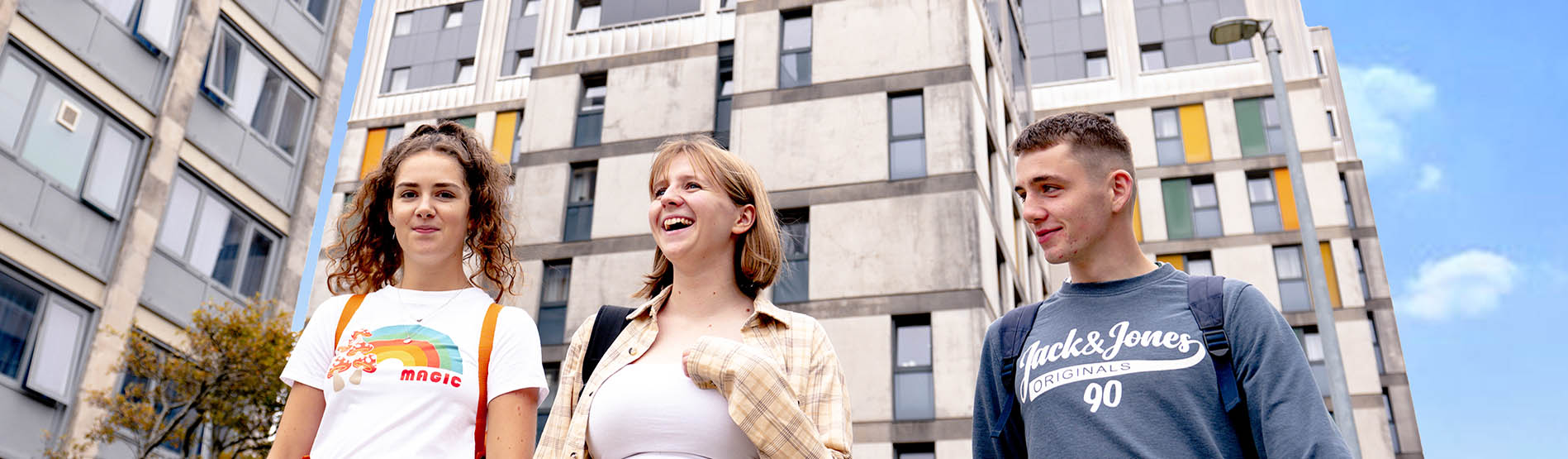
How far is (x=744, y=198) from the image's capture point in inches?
151

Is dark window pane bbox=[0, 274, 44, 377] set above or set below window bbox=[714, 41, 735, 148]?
below

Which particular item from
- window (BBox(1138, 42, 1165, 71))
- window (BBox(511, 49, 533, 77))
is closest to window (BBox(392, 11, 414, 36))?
window (BBox(511, 49, 533, 77))

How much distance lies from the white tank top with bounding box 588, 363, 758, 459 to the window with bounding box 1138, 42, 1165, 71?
38.6 m

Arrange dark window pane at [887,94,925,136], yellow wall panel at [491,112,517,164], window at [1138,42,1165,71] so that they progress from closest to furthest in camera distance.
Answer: dark window pane at [887,94,925,136]
yellow wall panel at [491,112,517,164]
window at [1138,42,1165,71]

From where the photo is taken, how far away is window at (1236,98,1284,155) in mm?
36812

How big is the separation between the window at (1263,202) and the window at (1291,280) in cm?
77

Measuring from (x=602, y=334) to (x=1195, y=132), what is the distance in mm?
36866

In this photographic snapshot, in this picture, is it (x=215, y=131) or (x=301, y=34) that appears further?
(x=301, y=34)

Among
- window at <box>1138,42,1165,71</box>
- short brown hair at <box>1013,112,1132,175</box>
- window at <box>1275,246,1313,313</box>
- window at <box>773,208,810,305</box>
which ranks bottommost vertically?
short brown hair at <box>1013,112,1132,175</box>

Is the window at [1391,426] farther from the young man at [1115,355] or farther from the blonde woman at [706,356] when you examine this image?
the blonde woman at [706,356]

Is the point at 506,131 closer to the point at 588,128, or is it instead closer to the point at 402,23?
the point at 402,23

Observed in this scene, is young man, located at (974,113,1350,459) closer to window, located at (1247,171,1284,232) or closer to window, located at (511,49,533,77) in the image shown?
window, located at (1247,171,1284,232)

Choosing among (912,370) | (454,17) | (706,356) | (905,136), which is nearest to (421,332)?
(706,356)

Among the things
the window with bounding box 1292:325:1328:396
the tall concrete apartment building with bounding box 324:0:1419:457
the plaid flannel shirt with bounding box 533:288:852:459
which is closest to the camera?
the plaid flannel shirt with bounding box 533:288:852:459
